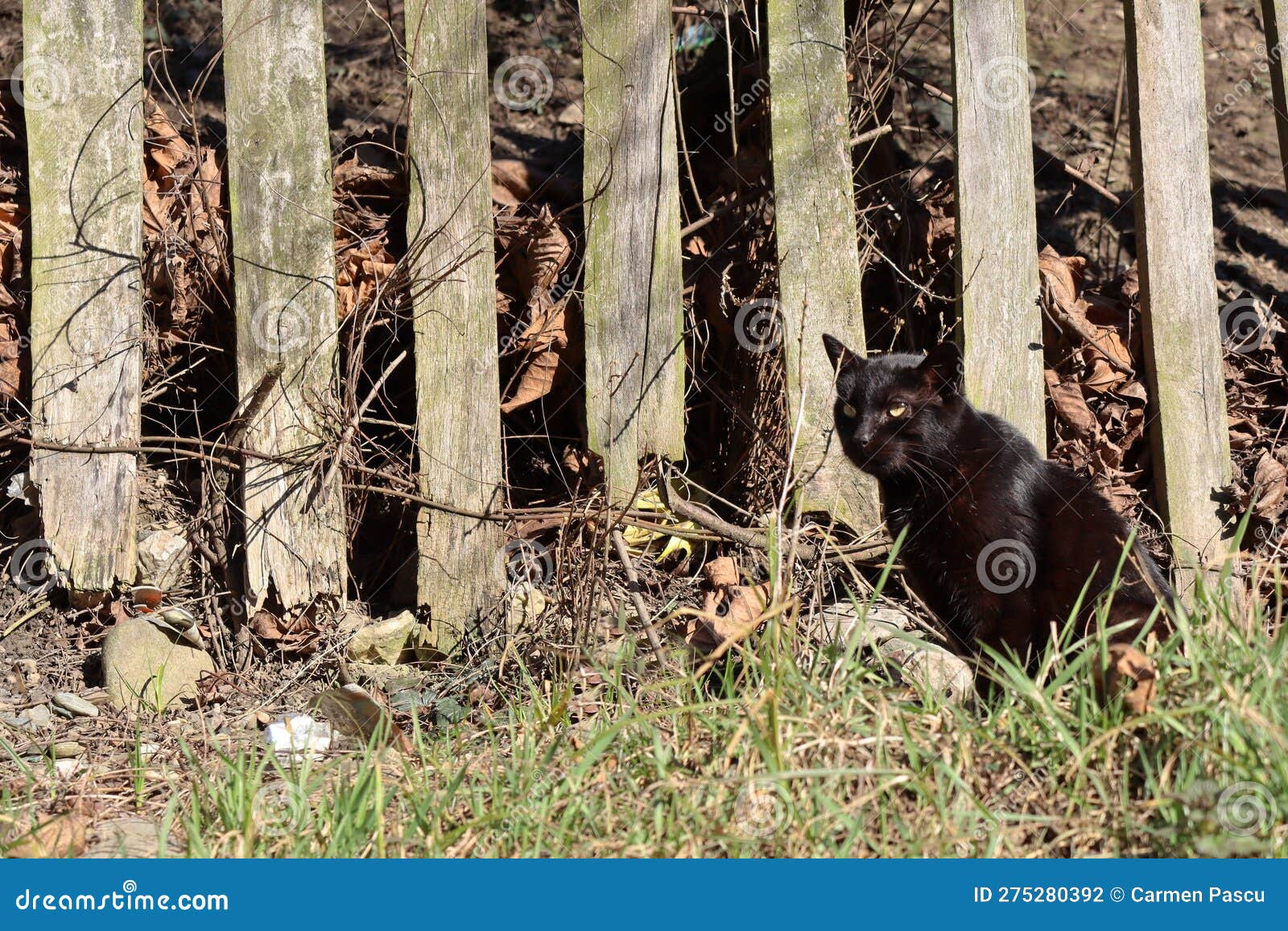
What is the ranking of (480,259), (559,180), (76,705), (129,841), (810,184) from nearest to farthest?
1. (129,841)
2. (76,705)
3. (480,259)
4. (810,184)
5. (559,180)

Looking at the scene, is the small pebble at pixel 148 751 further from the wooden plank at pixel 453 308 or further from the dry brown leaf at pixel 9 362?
the dry brown leaf at pixel 9 362

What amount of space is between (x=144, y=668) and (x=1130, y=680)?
8.73 feet

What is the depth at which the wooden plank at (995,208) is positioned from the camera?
3.68 m

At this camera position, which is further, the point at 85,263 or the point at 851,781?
the point at 85,263

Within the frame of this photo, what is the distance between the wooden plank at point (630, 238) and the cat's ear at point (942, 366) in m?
0.75

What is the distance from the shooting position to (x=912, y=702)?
2.75 m

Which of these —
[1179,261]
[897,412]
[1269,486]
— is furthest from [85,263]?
[1269,486]

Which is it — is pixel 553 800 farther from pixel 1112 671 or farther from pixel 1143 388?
pixel 1143 388

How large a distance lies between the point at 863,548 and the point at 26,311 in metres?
2.74

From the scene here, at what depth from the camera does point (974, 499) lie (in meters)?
3.48

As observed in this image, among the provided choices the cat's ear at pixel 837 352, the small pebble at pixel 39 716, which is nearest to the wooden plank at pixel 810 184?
the cat's ear at pixel 837 352

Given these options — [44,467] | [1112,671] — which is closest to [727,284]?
[1112,671]

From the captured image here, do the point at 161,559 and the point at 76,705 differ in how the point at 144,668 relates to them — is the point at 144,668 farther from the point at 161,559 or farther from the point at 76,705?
the point at 161,559

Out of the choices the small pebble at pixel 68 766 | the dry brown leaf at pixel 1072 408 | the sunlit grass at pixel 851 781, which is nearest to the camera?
the sunlit grass at pixel 851 781
